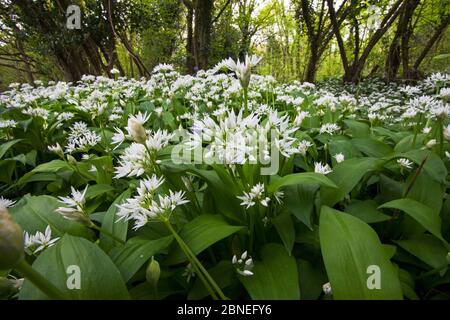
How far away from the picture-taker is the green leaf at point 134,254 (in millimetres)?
885

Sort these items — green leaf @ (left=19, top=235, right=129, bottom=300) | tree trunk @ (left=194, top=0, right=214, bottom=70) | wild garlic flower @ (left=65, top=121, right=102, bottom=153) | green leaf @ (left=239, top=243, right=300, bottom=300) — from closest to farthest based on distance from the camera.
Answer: green leaf @ (left=19, top=235, right=129, bottom=300), green leaf @ (left=239, top=243, right=300, bottom=300), wild garlic flower @ (left=65, top=121, right=102, bottom=153), tree trunk @ (left=194, top=0, right=214, bottom=70)

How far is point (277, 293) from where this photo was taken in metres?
0.85

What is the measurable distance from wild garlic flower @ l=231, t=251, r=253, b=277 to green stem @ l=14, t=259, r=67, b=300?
1.64 feet

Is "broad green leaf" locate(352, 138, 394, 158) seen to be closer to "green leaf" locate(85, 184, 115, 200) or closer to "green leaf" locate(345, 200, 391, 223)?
"green leaf" locate(345, 200, 391, 223)

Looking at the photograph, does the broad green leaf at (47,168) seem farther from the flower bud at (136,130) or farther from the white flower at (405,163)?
the white flower at (405,163)

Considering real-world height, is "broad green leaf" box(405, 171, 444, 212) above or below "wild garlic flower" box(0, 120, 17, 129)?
below

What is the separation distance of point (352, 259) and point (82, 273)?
0.75 meters

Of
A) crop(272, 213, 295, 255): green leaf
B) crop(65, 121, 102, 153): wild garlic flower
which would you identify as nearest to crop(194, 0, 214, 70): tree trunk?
crop(65, 121, 102, 153): wild garlic flower

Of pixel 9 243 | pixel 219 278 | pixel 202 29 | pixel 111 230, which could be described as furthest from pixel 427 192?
pixel 202 29

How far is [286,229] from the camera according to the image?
1047 millimetres

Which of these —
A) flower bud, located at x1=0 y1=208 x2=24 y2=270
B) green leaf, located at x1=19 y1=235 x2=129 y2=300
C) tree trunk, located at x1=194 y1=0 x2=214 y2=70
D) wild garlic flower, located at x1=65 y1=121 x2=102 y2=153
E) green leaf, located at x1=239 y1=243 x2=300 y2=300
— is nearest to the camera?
flower bud, located at x1=0 y1=208 x2=24 y2=270

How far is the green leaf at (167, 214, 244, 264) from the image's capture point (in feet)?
2.97
